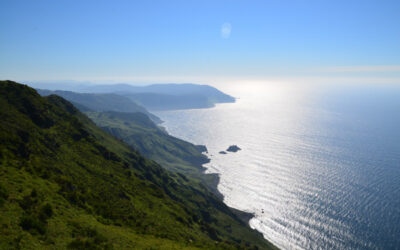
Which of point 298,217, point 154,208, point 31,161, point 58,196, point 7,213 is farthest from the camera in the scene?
point 298,217

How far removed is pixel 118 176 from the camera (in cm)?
6625

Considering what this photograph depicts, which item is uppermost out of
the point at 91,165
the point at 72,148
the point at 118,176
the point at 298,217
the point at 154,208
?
the point at 72,148

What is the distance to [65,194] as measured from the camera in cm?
3534

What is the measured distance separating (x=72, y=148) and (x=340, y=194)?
598 ft

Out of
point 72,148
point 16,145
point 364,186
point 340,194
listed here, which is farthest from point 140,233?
point 364,186

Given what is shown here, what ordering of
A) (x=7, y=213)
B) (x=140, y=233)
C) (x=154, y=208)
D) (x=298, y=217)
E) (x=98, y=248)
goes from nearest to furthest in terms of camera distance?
(x=7, y=213), (x=98, y=248), (x=140, y=233), (x=154, y=208), (x=298, y=217)

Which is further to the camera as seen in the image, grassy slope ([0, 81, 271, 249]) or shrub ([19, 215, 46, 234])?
grassy slope ([0, 81, 271, 249])

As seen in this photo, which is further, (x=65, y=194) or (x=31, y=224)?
(x=65, y=194)

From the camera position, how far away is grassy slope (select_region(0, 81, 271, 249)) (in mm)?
24125

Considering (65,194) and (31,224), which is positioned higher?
(31,224)

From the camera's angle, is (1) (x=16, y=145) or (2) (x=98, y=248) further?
(1) (x=16, y=145)

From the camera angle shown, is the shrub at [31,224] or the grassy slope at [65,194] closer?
the shrub at [31,224]

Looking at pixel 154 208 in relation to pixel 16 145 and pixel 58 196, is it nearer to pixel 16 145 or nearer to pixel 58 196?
pixel 58 196

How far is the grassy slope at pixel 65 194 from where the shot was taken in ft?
79.2
